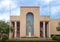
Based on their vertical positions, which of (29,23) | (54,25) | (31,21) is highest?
(31,21)

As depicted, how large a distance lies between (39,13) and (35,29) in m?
4.22

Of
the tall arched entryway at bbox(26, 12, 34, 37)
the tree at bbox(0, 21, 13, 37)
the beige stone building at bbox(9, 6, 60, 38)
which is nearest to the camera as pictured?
the tree at bbox(0, 21, 13, 37)

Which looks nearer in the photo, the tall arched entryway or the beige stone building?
the beige stone building

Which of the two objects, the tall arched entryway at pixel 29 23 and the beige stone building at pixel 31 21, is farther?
the tall arched entryway at pixel 29 23

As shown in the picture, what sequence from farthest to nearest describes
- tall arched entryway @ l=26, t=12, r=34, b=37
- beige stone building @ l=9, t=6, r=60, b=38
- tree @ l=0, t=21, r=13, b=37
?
tall arched entryway @ l=26, t=12, r=34, b=37, beige stone building @ l=9, t=6, r=60, b=38, tree @ l=0, t=21, r=13, b=37

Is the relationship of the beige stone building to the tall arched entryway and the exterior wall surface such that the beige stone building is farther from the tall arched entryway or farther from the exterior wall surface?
the exterior wall surface

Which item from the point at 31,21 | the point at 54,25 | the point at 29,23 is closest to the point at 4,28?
the point at 29,23

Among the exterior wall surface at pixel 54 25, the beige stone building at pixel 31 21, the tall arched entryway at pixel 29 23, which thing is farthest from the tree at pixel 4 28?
the exterior wall surface at pixel 54 25

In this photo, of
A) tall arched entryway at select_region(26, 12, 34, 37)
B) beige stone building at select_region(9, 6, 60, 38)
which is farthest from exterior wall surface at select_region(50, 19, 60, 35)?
tall arched entryway at select_region(26, 12, 34, 37)

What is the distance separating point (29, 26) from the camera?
54.0 meters

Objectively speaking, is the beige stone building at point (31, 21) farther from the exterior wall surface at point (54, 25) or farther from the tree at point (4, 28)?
the tree at point (4, 28)

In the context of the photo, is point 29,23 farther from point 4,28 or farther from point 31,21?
point 4,28

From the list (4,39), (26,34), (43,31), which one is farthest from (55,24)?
(4,39)

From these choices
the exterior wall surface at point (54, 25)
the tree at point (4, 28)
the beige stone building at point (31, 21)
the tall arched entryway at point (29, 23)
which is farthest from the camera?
the exterior wall surface at point (54, 25)
